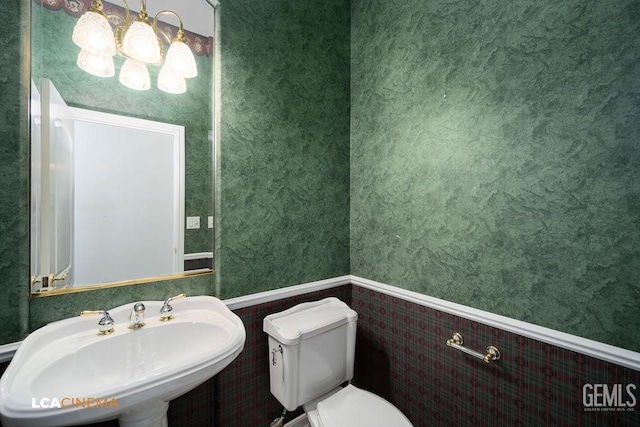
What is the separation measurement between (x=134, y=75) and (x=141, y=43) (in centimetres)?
13

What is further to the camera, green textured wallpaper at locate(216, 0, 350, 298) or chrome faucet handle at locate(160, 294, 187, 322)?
green textured wallpaper at locate(216, 0, 350, 298)

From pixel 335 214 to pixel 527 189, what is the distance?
98 cm

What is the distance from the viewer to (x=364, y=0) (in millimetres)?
1656

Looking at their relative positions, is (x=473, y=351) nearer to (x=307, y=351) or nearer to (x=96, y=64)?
(x=307, y=351)

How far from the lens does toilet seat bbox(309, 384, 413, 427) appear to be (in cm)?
115

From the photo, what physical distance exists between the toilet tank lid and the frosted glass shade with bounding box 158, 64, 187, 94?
3.85 feet

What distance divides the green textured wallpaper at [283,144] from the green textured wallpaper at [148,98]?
0.33ft

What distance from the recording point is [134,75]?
1151 mm

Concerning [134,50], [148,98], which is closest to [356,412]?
[148,98]

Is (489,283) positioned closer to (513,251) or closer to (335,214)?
(513,251)

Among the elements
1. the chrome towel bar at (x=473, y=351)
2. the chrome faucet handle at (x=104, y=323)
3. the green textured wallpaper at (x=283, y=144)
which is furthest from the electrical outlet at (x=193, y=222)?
the chrome towel bar at (x=473, y=351)

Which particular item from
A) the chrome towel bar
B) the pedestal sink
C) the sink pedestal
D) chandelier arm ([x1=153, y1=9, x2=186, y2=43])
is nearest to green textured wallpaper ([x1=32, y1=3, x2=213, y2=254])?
chandelier arm ([x1=153, y1=9, x2=186, y2=43])

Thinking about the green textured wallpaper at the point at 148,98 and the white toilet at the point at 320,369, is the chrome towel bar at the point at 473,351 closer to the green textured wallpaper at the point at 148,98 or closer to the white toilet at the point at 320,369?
the white toilet at the point at 320,369

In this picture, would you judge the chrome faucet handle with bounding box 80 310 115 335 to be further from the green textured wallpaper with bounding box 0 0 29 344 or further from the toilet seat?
the toilet seat
